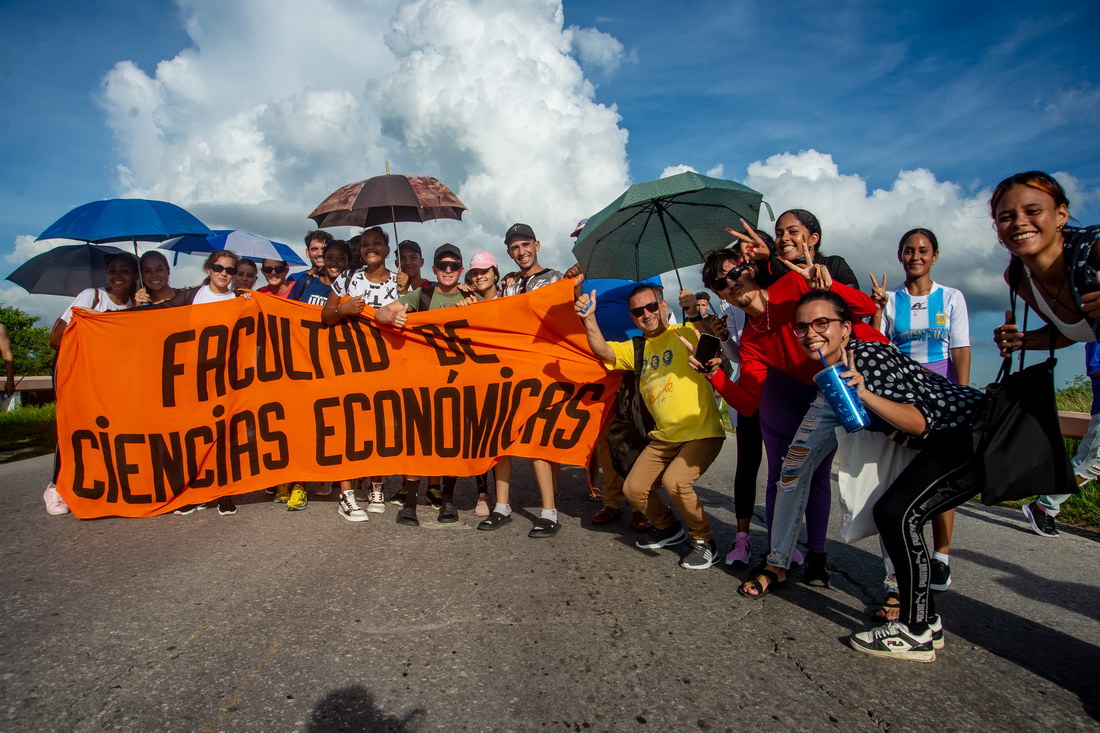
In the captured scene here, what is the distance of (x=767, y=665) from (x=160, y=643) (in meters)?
2.70

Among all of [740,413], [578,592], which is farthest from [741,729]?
[740,413]

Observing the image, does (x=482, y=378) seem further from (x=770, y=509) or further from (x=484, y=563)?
(x=770, y=509)

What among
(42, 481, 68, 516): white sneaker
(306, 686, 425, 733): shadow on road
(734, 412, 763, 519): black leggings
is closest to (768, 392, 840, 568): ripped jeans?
(734, 412, 763, 519): black leggings

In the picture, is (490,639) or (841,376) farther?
(490,639)

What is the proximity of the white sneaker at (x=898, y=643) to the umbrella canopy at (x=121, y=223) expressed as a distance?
625cm

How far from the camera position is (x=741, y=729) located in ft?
7.38

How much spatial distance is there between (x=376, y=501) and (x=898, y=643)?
389cm

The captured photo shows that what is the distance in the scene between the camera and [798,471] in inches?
135

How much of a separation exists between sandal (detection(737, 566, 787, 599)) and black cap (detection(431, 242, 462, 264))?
326 centimetres

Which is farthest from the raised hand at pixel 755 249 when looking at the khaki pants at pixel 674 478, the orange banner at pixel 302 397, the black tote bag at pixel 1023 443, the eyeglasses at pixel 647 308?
the black tote bag at pixel 1023 443

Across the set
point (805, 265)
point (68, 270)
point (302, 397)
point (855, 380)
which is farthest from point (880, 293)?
point (68, 270)

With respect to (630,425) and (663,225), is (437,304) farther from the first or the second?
(663,225)

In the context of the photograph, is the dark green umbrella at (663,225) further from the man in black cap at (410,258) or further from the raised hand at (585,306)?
the man in black cap at (410,258)

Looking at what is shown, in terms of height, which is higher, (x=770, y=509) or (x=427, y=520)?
(x=770, y=509)
